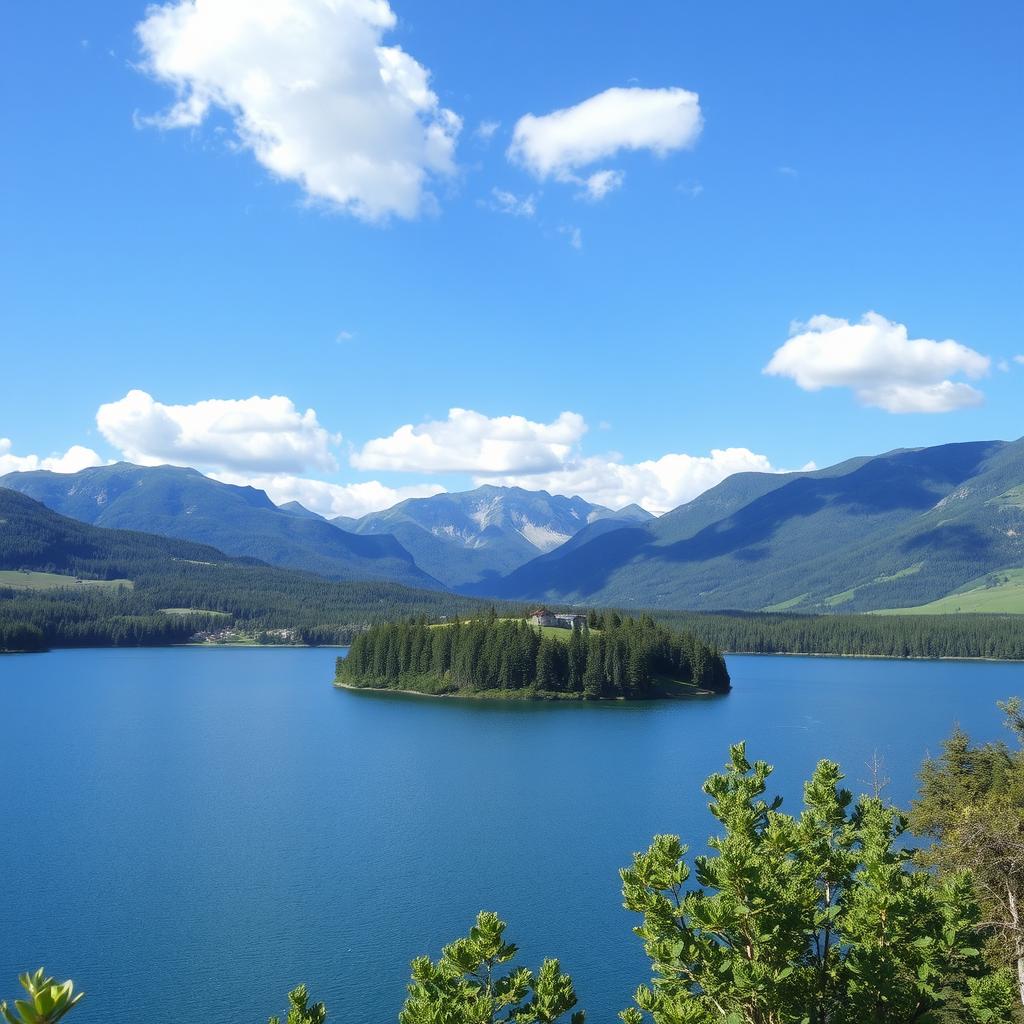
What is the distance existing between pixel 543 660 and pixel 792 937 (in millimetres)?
118796

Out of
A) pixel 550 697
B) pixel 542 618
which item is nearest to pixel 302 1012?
pixel 550 697

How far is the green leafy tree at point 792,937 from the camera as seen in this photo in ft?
52.6

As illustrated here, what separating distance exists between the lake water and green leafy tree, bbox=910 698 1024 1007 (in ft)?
46.3

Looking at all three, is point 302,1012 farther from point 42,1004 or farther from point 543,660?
point 543,660

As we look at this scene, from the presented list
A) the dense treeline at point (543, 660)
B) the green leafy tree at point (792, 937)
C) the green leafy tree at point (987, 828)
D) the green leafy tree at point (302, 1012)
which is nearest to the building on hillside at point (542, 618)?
the dense treeline at point (543, 660)

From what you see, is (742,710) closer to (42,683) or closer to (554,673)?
(554,673)

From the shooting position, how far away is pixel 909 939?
17078 mm

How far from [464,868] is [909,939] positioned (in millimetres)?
37658

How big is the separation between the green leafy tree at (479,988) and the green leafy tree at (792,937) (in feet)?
5.48

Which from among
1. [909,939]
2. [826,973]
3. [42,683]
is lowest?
[42,683]

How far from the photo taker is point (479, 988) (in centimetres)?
1844

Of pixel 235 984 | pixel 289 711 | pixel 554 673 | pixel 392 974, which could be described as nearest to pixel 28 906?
pixel 235 984

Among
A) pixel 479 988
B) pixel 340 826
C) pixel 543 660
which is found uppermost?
pixel 479 988

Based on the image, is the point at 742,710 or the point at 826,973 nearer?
the point at 826,973
